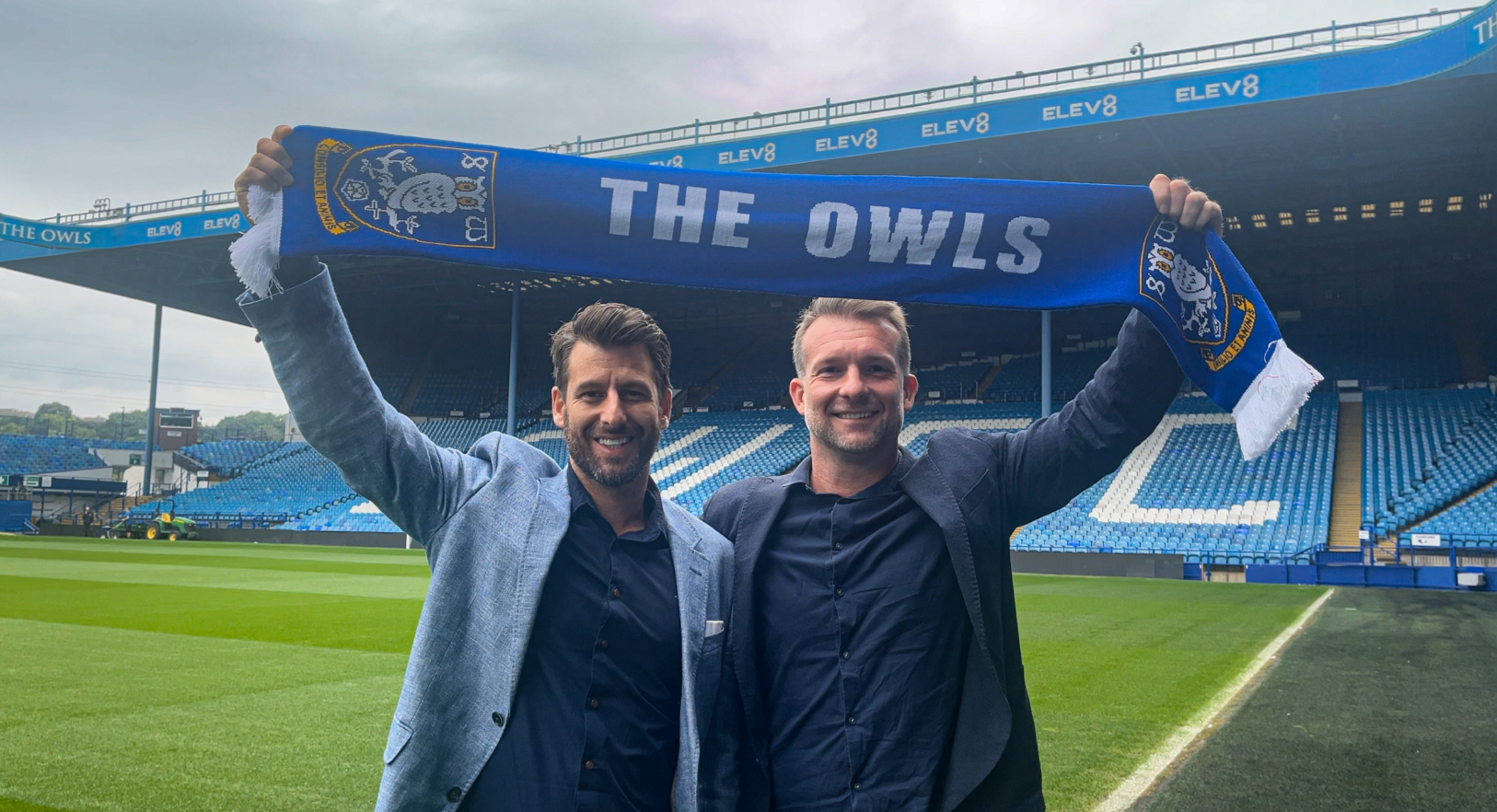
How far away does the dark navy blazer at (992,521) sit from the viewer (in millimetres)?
2279

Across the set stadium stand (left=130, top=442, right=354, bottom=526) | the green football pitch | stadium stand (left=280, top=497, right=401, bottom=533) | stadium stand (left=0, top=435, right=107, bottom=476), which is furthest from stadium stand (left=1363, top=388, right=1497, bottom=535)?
stadium stand (left=0, top=435, right=107, bottom=476)

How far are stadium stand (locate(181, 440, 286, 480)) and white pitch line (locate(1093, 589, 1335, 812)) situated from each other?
44.1 metres

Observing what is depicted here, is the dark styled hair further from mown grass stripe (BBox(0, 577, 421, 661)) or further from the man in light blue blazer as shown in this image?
mown grass stripe (BBox(0, 577, 421, 661))

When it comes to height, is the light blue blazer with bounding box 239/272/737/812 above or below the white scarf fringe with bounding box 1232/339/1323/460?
below

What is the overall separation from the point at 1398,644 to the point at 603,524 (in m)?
11.5

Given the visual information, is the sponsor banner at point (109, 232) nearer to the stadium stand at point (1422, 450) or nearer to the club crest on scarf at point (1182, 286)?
the club crest on scarf at point (1182, 286)

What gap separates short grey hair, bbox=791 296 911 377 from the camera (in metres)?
2.52

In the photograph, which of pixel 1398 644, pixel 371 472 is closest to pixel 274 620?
pixel 371 472

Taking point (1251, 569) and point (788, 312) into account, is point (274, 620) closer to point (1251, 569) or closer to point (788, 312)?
point (1251, 569)

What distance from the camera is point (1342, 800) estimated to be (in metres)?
5.06

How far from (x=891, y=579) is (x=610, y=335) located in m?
0.89

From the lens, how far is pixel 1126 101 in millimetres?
19766

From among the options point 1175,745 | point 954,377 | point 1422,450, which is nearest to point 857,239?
point 1175,745

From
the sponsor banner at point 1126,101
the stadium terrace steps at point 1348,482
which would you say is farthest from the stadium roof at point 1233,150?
the stadium terrace steps at point 1348,482
